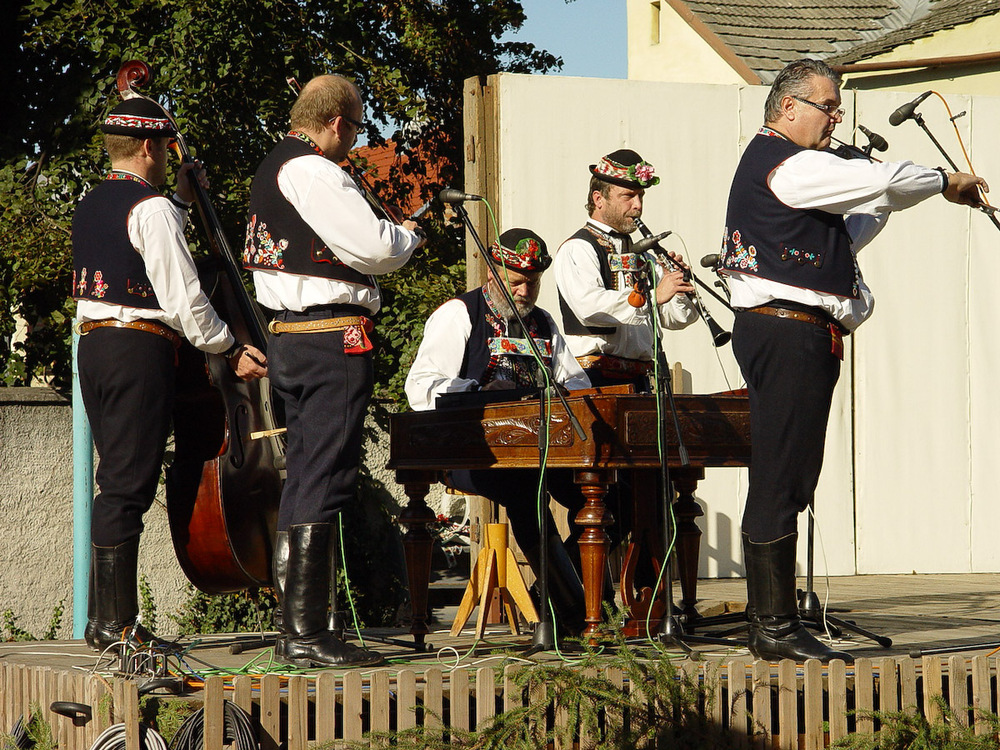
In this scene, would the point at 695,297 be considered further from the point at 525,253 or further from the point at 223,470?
the point at 223,470

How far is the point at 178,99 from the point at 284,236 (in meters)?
4.12

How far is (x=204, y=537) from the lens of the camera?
453 cm

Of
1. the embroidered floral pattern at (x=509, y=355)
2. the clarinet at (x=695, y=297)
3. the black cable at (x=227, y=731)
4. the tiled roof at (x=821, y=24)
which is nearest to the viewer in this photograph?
the black cable at (x=227, y=731)

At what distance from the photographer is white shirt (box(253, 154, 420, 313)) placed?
13.0ft

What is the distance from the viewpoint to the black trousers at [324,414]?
4082 millimetres

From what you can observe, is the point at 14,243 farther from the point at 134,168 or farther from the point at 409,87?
the point at 134,168

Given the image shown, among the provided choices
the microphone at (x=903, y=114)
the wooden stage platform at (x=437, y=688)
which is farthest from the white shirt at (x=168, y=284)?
the microphone at (x=903, y=114)

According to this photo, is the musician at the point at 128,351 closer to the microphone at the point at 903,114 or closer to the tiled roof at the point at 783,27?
the microphone at the point at 903,114

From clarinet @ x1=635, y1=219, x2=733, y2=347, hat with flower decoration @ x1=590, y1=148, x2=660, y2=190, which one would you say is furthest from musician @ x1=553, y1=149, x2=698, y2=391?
clarinet @ x1=635, y1=219, x2=733, y2=347

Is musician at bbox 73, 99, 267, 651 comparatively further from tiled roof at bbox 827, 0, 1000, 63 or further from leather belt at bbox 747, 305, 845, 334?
tiled roof at bbox 827, 0, 1000, 63

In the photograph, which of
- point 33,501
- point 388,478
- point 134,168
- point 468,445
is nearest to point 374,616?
point 388,478

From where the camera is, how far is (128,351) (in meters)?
4.35

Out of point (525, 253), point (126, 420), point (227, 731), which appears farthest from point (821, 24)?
point (227, 731)

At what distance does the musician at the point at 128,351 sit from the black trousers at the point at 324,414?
0.43 m
